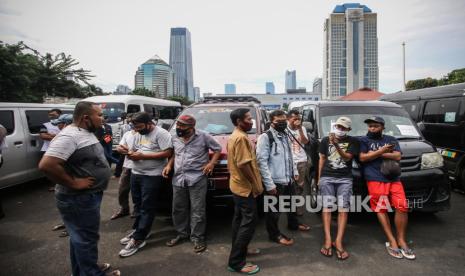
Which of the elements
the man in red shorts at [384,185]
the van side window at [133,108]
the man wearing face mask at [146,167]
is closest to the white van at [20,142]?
the man wearing face mask at [146,167]

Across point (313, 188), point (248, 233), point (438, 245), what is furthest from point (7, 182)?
point (438, 245)

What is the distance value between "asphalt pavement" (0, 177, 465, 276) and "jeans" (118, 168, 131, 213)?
0.71 ft

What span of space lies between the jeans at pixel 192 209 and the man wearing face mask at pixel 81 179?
3.75ft

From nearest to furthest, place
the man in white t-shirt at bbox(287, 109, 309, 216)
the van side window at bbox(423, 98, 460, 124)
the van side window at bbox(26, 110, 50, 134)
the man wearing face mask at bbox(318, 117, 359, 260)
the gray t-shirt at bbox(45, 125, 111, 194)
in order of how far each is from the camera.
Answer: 1. the gray t-shirt at bbox(45, 125, 111, 194)
2. the man wearing face mask at bbox(318, 117, 359, 260)
3. the man in white t-shirt at bbox(287, 109, 309, 216)
4. the van side window at bbox(423, 98, 460, 124)
5. the van side window at bbox(26, 110, 50, 134)

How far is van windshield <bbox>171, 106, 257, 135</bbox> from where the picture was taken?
4934 mm

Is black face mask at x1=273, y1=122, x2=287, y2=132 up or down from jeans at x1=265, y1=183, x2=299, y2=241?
up

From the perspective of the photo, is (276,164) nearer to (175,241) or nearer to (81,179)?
(175,241)

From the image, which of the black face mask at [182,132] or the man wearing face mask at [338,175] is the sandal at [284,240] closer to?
the man wearing face mask at [338,175]

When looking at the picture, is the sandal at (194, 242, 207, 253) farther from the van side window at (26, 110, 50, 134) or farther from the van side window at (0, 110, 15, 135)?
the van side window at (26, 110, 50, 134)

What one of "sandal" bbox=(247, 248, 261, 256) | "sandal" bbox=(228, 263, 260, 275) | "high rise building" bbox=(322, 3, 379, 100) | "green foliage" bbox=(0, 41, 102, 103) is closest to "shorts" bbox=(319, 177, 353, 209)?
"sandal" bbox=(247, 248, 261, 256)

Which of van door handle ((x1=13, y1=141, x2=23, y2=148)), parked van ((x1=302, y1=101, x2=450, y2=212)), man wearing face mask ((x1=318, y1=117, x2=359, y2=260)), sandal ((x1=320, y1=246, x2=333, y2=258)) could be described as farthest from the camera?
van door handle ((x1=13, y1=141, x2=23, y2=148))

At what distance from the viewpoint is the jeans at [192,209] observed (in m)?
3.61

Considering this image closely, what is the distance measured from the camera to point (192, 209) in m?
3.66

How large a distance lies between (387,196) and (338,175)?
26.4 inches
